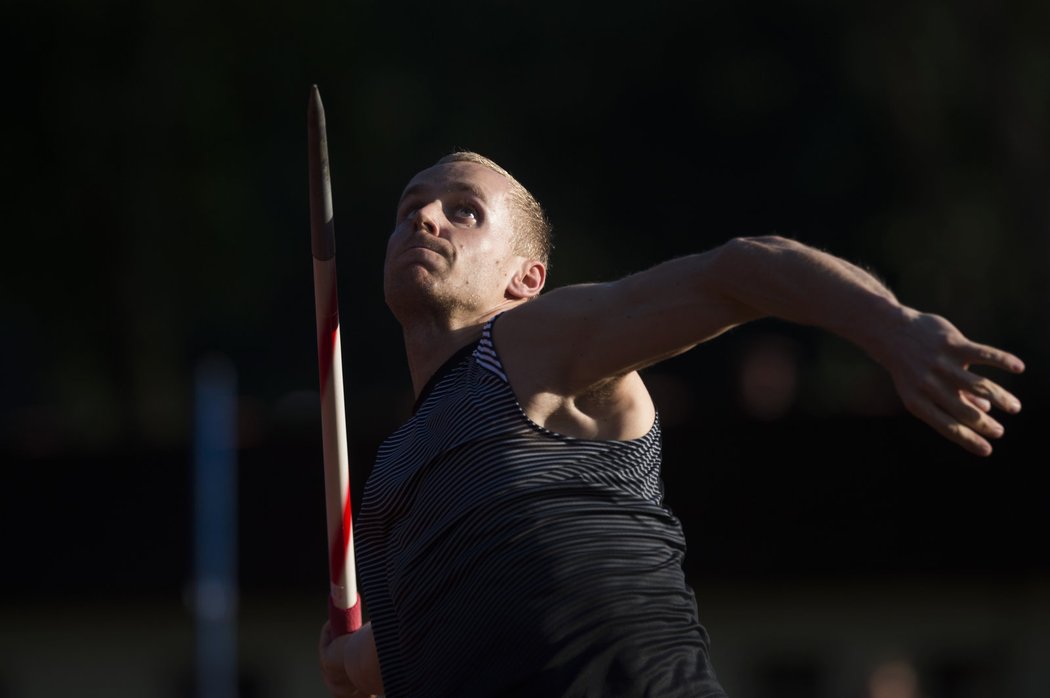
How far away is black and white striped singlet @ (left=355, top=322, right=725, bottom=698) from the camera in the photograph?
3.50 m

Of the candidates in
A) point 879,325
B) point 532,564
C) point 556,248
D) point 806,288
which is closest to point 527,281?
point 532,564

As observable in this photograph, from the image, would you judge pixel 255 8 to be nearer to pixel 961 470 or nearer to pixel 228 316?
pixel 228 316

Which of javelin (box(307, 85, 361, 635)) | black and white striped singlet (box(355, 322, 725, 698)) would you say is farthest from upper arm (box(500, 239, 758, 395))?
javelin (box(307, 85, 361, 635))

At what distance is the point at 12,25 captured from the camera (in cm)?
2348

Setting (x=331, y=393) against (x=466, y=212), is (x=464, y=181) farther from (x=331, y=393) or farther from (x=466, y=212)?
(x=331, y=393)

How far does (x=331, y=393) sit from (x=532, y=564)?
1312 mm

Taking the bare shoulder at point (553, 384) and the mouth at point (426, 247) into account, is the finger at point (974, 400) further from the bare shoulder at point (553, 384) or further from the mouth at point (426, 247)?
the mouth at point (426, 247)

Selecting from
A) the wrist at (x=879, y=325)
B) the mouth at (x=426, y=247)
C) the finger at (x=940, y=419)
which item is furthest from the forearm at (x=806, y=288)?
the mouth at (x=426, y=247)

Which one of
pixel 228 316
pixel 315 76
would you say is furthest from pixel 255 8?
pixel 228 316

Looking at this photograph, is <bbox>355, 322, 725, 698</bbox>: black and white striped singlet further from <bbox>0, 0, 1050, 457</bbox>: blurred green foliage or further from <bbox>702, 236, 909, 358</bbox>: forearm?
<bbox>0, 0, 1050, 457</bbox>: blurred green foliage

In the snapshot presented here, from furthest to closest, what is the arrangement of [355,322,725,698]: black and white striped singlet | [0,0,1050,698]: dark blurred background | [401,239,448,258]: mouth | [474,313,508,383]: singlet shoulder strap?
[0,0,1050,698]: dark blurred background → [401,239,448,258]: mouth → [474,313,508,383]: singlet shoulder strap → [355,322,725,698]: black and white striped singlet

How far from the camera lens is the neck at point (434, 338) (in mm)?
4082

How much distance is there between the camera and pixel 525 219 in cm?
446

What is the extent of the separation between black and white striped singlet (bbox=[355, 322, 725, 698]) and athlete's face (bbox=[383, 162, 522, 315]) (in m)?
0.39
